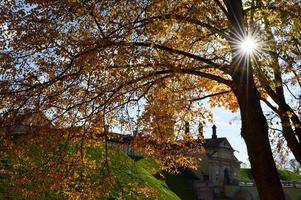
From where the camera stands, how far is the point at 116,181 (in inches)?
680

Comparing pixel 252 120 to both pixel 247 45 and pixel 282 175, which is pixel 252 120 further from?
pixel 282 175

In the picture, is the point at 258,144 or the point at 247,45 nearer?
the point at 258,144

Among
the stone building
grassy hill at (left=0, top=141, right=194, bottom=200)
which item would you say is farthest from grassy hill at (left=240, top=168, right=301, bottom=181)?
grassy hill at (left=0, top=141, right=194, bottom=200)

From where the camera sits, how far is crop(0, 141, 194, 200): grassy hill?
13.2 metres

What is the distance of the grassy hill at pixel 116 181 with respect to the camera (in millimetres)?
13170

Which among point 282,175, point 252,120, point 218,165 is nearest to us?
point 252,120

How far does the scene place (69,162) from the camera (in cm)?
1244

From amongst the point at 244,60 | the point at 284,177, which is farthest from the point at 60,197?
the point at 284,177

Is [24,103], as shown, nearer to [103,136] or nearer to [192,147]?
[103,136]

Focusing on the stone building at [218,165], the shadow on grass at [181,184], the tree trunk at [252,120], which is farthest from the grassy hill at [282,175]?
the tree trunk at [252,120]

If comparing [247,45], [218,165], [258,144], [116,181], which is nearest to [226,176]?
[218,165]

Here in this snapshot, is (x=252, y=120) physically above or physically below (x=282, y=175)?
below

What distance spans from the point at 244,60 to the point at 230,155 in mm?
57878

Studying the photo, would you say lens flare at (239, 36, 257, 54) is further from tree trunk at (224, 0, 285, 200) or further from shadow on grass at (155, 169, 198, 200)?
shadow on grass at (155, 169, 198, 200)
